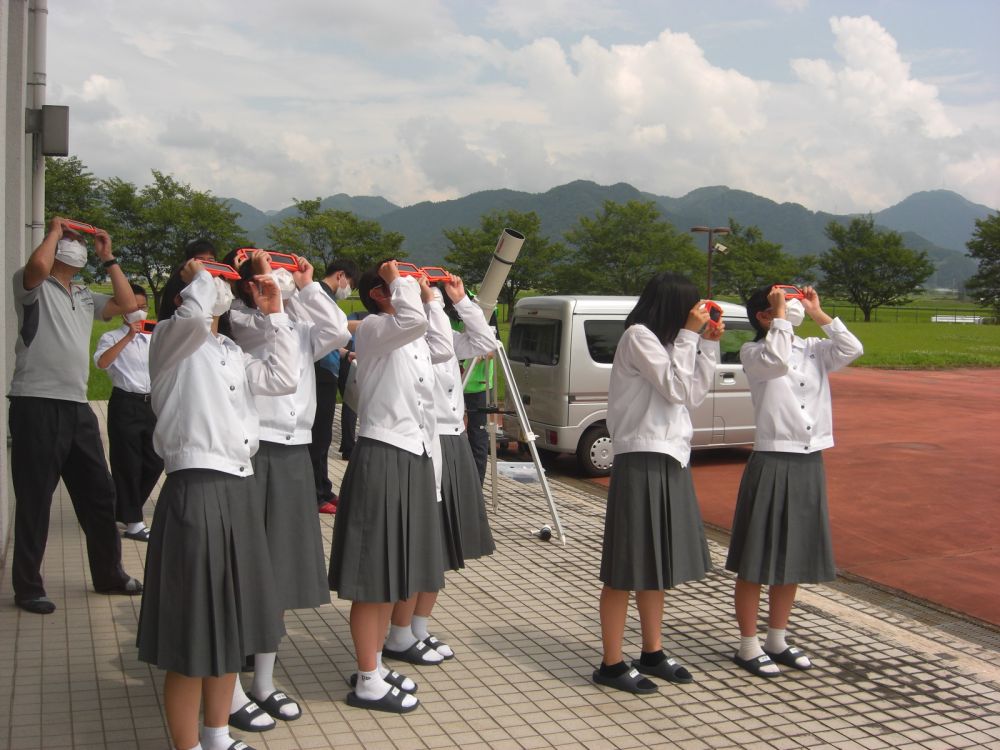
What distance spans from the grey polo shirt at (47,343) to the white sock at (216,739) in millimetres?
2345

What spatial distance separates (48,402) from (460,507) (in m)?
2.24

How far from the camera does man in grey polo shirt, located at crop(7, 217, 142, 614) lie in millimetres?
4922

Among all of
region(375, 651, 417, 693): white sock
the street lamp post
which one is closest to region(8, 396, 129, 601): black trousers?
region(375, 651, 417, 693): white sock

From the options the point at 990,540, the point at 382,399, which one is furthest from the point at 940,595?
the point at 382,399

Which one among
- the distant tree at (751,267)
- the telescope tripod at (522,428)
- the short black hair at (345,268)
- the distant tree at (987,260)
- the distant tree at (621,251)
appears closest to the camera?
the short black hair at (345,268)

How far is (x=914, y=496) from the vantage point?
9.68 metres

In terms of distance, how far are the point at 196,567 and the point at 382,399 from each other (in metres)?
1.14

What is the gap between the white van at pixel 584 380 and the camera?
1009 cm

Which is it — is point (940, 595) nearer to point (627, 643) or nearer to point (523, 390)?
point (627, 643)

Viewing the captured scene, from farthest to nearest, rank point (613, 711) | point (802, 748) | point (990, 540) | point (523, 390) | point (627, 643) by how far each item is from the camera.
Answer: point (523, 390), point (990, 540), point (627, 643), point (613, 711), point (802, 748)

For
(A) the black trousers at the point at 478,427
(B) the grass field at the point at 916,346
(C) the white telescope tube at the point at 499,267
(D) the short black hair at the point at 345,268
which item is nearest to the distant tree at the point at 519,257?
(B) the grass field at the point at 916,346

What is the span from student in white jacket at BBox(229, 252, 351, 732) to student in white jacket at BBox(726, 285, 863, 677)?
199 cm

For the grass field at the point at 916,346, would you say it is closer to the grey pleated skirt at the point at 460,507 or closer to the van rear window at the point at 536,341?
the van rear window at the point at 536,341

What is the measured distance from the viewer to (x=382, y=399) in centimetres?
400
